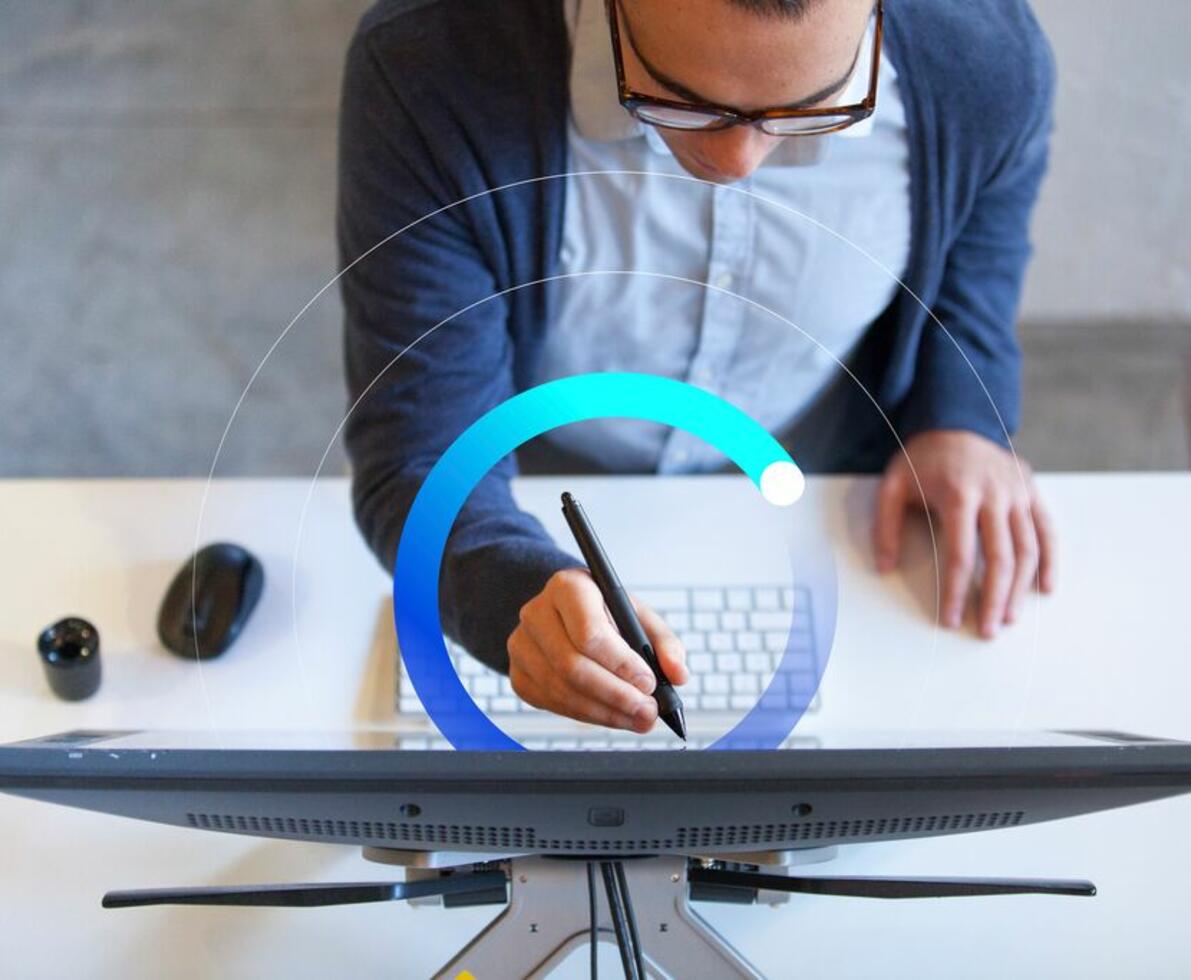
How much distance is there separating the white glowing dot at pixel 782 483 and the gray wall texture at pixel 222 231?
3.14 feet

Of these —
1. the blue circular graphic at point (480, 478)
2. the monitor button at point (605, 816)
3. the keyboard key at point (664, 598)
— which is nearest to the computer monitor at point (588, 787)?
the monitor button at point (605, 816)

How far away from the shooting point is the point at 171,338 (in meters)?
1.78

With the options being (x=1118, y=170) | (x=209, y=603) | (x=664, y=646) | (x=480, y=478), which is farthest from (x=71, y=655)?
(x=1118, y=170)

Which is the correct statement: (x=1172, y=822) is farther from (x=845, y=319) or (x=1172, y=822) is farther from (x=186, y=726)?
(x=186, y=726)

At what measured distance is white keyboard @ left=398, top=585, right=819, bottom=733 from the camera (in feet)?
2.47

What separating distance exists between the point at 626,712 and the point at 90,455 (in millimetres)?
1331

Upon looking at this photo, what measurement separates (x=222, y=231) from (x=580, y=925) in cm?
135

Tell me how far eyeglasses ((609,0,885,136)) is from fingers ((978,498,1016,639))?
13.4 inches

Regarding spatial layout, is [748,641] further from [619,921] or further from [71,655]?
[71,655]

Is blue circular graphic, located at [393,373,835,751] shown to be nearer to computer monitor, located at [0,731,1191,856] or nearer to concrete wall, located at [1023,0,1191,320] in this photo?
computer monitor, located at [0,731,1191,856]

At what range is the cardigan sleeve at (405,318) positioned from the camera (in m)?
0.77

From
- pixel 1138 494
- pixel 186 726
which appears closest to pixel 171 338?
pixel 186 726

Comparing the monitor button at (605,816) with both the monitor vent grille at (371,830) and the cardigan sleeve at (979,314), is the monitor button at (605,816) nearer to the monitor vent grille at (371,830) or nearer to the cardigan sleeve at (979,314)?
the monitor vent grille at (371,830)

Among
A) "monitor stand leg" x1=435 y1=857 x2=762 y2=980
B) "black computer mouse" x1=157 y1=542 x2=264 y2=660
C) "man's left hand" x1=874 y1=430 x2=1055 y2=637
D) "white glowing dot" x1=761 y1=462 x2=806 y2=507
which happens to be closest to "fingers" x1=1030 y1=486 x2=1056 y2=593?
"man's left hand" x1=874 y1=430 x2=1055 y2=637
